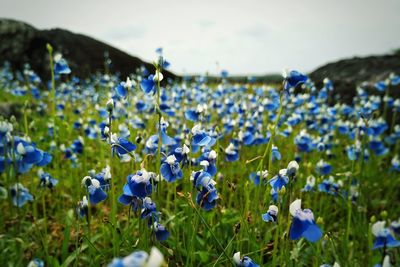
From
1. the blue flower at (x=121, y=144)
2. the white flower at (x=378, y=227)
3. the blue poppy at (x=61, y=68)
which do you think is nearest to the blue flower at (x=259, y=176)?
the white flower at (x=378, y=227)

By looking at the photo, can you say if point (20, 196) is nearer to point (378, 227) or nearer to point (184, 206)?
point (184, 206)

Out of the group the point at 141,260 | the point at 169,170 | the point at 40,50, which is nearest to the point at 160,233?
the point at 169,170

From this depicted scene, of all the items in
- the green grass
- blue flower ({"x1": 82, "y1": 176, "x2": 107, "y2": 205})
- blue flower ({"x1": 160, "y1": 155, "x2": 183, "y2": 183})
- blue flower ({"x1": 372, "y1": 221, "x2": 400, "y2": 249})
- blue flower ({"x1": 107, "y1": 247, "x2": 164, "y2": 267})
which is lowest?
the green grass

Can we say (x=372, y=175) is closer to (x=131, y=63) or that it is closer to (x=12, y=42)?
(x=131, y=63)

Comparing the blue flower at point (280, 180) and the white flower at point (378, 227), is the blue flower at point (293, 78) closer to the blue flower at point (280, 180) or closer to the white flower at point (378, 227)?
the blue flower at point (280, 180)

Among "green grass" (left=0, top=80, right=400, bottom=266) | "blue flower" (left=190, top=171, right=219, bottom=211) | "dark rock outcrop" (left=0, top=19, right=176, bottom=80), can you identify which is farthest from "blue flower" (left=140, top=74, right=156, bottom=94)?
"dark rock outcrop" (left=0, top=19, right=176, bottom=80)

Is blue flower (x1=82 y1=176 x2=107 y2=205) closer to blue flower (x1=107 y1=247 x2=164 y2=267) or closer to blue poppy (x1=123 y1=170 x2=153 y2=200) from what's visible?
blue poppy (x1=123 y1=170 x2=153 y2=200)
